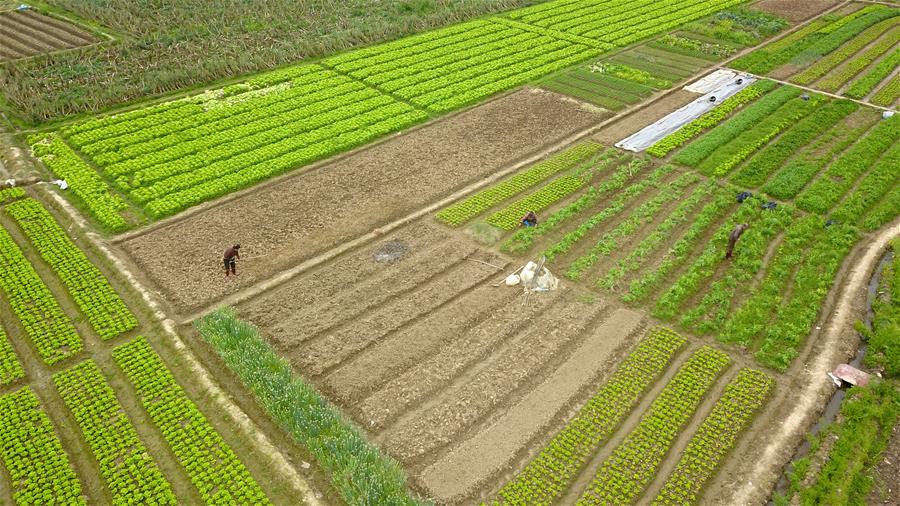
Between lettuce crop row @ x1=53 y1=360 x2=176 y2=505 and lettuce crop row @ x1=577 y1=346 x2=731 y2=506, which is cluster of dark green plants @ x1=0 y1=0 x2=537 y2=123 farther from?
lettuce crop row @ x1=577 y1=346 x2=731 y2=506

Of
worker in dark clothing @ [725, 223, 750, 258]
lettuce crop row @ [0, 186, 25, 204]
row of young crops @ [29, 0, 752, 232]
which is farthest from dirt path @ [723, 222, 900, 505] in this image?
lettuce crop row @ [0, 186, 25, 204]

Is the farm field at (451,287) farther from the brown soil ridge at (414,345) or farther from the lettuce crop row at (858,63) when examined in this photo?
the lettuce crop row at (858,63)

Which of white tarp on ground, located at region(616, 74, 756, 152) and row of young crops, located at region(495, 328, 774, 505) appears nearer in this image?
row of young crops, located at region(495, 328, 774, 505)

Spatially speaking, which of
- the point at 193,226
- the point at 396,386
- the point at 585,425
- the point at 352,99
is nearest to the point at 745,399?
the point at 585,425

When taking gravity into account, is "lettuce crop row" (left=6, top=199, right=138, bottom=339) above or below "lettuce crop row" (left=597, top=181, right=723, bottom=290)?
below

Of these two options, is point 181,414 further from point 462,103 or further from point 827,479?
point 462,103
